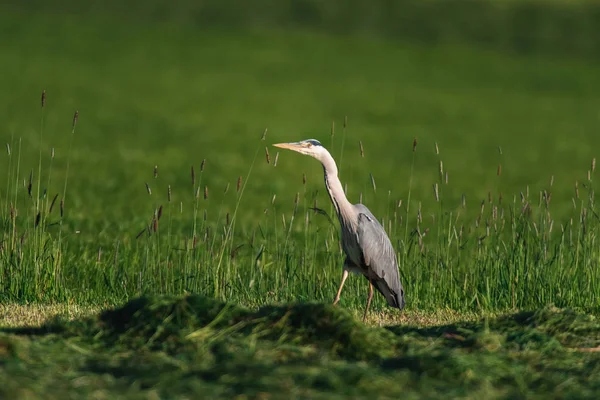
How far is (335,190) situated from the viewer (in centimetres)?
845


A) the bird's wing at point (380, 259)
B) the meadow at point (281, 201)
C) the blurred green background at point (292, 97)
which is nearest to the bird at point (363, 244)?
the bird's wing at point (380, 259)

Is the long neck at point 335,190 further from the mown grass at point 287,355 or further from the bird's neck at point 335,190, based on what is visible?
the mown grass at point 287,355

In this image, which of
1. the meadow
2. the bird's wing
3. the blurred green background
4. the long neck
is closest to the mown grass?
the meadow

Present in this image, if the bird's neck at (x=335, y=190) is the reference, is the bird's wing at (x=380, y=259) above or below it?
below

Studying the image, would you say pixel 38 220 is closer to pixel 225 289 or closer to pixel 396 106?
pixel 225 289

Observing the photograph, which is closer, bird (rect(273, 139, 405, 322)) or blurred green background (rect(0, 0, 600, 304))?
bird (rect(273, 139, 405, 322))

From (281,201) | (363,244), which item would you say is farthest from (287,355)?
(281,201)

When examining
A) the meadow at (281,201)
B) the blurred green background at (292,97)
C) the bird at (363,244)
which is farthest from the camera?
the blurred green background at (292,97)

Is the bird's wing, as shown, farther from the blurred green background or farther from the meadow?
the blurred green background

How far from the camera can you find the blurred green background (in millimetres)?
21141

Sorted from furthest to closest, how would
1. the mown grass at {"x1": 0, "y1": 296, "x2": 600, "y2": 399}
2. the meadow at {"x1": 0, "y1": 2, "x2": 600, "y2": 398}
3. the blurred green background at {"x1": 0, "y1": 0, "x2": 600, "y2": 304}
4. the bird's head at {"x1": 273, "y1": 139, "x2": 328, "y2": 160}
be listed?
the blurred green background at {"x1": 0, "y1": 0, "x2": 600, "y2": 304}
the bird's head at {"x1": 273, "y1": 139, "x2": 328, "y2": 160}
the meadow at {"x1": 0, "y1": 2, "x2": 600, "y2": 398}
the mown grass at {"x1": 0, "y1": 296, "x2": 600, "y2": 399}

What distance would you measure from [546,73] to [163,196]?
1007 inches

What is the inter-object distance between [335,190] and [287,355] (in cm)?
250

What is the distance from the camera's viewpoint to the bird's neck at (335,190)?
837cm
